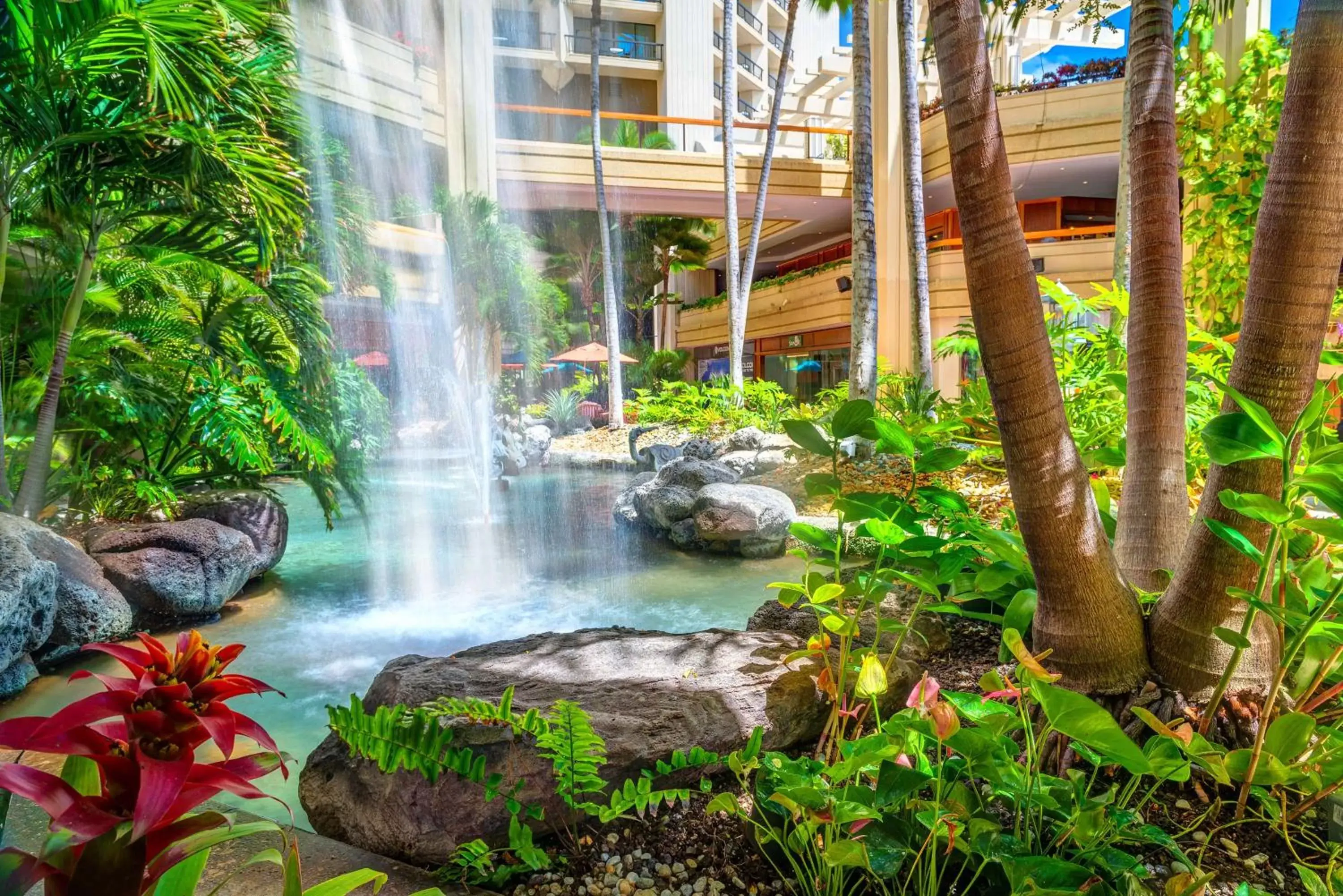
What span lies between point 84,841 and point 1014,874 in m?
1.13

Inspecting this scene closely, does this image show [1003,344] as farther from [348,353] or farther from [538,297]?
[538,297]

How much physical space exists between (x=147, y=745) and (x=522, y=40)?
41.3ft

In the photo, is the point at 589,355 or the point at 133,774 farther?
the point at 589,355

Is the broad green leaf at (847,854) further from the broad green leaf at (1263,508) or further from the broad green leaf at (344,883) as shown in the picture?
the broad green leaf at (1263,508)

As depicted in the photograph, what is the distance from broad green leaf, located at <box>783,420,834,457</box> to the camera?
1752mm

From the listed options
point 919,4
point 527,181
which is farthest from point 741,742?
point 919,4

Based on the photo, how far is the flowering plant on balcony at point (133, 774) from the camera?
658 millimetres

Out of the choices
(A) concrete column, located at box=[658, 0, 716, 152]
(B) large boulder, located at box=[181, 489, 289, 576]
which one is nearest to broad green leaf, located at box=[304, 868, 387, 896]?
(B) large boulder, located at box=[181, 489, 289, 576]

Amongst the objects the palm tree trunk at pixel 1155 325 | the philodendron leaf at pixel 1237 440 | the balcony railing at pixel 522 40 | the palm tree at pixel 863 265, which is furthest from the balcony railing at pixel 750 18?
the philodendron leaf at pixel 1237 440

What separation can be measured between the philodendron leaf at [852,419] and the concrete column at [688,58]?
2175 centimetres

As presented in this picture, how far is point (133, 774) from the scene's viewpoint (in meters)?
0.71

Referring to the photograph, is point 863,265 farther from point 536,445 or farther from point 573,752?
point 573,752

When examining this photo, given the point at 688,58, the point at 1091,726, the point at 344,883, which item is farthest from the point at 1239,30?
the point at 688,58

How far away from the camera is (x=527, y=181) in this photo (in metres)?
17.0
